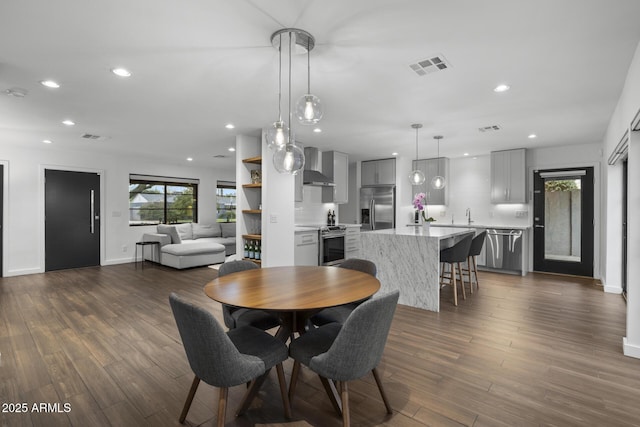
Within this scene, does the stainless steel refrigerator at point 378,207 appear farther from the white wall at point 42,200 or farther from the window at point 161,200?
the white wall at point 42,200

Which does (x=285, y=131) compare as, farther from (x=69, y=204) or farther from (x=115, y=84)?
(x=69, y=204)

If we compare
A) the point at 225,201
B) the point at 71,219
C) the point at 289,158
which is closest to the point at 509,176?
Answer: the point at 289,158

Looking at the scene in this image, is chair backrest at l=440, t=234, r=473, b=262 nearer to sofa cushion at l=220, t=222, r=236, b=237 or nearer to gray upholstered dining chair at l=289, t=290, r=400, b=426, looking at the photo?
gray upholstered dining chair at l=289, t=290, r=400, b=426

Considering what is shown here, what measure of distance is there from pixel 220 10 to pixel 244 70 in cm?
86

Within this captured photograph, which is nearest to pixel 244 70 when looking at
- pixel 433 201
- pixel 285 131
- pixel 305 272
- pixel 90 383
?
pixel 285 131

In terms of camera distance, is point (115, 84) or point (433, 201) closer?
point (115, 84)

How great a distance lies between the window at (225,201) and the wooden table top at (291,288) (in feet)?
23.8

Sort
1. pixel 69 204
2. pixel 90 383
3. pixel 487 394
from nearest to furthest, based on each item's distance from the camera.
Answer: pixel 487 394 < pixel 90 383 < pixel 69 204

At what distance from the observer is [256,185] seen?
5004 mm

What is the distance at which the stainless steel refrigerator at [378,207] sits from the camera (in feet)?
24.3

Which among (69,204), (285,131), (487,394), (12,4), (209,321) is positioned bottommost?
(487,394)

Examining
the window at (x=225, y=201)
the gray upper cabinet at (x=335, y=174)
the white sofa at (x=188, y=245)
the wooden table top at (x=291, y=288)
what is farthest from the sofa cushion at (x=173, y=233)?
the wooden table top at (x=291, y=288)

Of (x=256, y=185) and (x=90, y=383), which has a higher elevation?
(x=256, y=185)

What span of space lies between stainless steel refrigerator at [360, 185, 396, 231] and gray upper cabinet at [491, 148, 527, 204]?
2099 millimetres
